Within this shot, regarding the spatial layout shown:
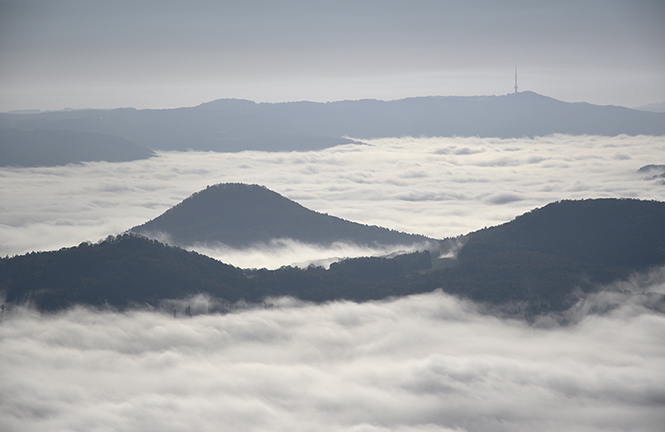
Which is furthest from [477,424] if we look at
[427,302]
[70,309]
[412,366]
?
[70,309]

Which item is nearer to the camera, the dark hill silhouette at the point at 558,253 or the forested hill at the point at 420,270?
the forested hill at the point at 420,270

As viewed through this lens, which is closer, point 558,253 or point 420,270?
point 558,253

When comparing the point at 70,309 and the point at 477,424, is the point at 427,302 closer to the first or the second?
the point at 477,424

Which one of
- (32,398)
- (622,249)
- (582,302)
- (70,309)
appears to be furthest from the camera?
Answer: (622,249)

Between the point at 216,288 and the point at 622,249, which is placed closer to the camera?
the point at 216,288

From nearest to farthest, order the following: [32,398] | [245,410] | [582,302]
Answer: [32,398] < [245,410] < [582,302]

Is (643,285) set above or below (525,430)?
above

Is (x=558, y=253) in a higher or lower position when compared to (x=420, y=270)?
higher

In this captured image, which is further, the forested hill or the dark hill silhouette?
the dark hill silhouette
